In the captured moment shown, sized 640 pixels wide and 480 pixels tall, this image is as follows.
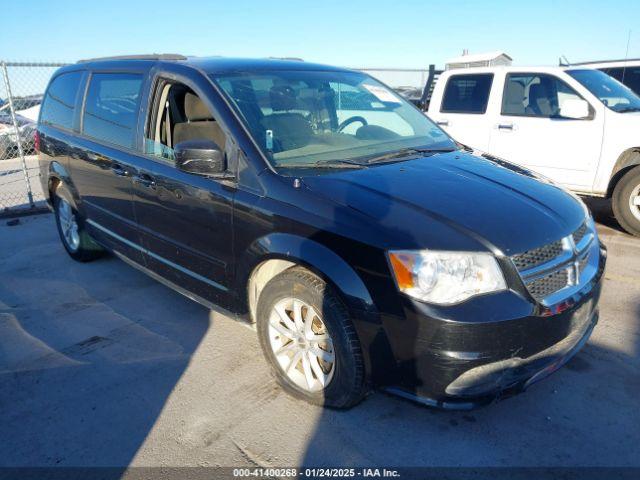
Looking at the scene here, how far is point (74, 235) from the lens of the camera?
505 centimetres

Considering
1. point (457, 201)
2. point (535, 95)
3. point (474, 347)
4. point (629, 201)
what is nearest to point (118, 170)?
point (457, 201)

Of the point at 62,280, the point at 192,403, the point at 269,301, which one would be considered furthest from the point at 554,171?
the point at 62,280

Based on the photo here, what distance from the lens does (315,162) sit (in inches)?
115

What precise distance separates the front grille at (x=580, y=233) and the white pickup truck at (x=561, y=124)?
138 inches

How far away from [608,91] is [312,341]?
17.6 feet

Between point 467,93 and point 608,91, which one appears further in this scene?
point 467,93

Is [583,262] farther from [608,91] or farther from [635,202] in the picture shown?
[608,91]

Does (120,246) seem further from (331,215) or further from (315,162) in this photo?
(331,215)

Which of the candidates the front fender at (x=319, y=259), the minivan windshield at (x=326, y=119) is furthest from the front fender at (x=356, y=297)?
the minivan windshield at (x=326, y=119)

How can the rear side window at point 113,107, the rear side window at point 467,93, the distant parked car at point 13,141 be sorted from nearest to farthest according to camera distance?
the rear side window at point 113,107
the rear side window at point 467,93
the distant parked car at point 13,141

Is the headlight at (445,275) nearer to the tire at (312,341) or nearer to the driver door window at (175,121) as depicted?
the tire at (312,341)

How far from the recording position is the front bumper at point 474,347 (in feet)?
7.08

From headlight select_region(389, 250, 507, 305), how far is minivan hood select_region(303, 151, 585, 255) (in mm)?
58

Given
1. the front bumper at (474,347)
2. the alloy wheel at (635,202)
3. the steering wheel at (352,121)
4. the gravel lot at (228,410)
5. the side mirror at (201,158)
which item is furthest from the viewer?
the alloy wheel at (635,202)
